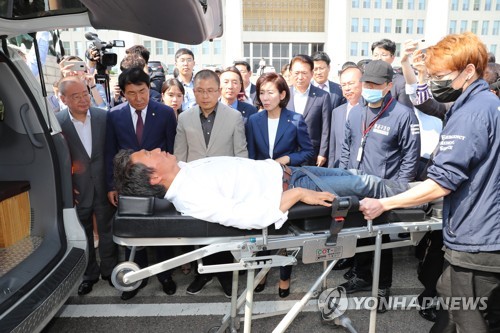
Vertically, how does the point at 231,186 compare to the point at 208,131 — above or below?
below

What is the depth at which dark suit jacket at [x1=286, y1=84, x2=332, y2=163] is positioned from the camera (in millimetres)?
4176

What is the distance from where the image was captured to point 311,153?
138 inches

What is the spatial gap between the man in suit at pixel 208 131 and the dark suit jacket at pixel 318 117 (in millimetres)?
1079

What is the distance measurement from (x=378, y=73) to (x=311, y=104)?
4.24 feet

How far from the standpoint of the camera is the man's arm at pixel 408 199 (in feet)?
6.34

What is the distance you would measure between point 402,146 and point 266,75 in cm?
139

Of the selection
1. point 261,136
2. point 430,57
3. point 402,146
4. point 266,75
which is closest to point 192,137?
point 261,136

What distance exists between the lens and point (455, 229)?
1943 mm

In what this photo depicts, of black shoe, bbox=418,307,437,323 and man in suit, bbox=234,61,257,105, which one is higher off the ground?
man in suit, bbox=234,61,257,105

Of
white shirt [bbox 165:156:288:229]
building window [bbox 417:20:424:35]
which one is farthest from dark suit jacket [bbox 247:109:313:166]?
building window [bbox 417:20:424:35]

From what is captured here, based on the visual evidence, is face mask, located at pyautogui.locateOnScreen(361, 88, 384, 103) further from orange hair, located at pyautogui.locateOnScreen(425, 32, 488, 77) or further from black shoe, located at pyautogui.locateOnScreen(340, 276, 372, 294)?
black shoe, located at pyautogui.locateOnScreen(340, 276, 372, 294)

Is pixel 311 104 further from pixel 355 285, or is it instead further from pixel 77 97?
pixel 77 97

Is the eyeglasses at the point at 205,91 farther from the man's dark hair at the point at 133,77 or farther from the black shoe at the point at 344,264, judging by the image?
the black shoe at the point at 344,264

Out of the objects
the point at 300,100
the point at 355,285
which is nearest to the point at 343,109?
the point at 300,100
